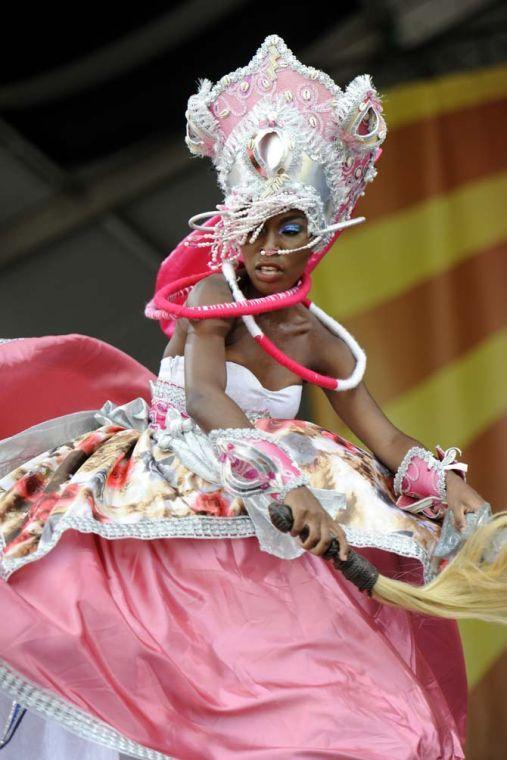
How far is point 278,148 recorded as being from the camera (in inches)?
78.5

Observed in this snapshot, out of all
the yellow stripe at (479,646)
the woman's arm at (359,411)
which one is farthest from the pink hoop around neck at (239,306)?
the yellow stripe at (479,646)

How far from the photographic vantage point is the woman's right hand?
1785 mm

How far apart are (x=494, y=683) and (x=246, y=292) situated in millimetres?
1973

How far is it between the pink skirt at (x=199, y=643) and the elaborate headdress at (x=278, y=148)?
1.09 feet

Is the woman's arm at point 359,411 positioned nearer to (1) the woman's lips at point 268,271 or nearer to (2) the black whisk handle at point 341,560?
(1) the woman's lips at point 268,271

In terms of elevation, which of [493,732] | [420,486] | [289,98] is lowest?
[493,732]

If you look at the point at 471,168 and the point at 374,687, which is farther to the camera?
the point at 471,168

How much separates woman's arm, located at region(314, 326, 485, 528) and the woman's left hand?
10 centimetres

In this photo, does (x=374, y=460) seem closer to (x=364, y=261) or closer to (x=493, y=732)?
(x=364, y=261)

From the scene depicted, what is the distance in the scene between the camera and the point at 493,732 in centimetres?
369

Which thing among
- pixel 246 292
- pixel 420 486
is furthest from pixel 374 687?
pixel 246 292

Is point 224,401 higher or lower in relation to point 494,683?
higher

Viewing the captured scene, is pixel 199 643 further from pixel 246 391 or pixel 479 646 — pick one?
pixel 479 646

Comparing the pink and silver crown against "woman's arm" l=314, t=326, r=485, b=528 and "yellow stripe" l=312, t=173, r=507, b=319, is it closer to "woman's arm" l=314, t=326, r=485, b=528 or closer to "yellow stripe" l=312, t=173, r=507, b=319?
"woman's arm" l=314, t=326, r=485, b=528
